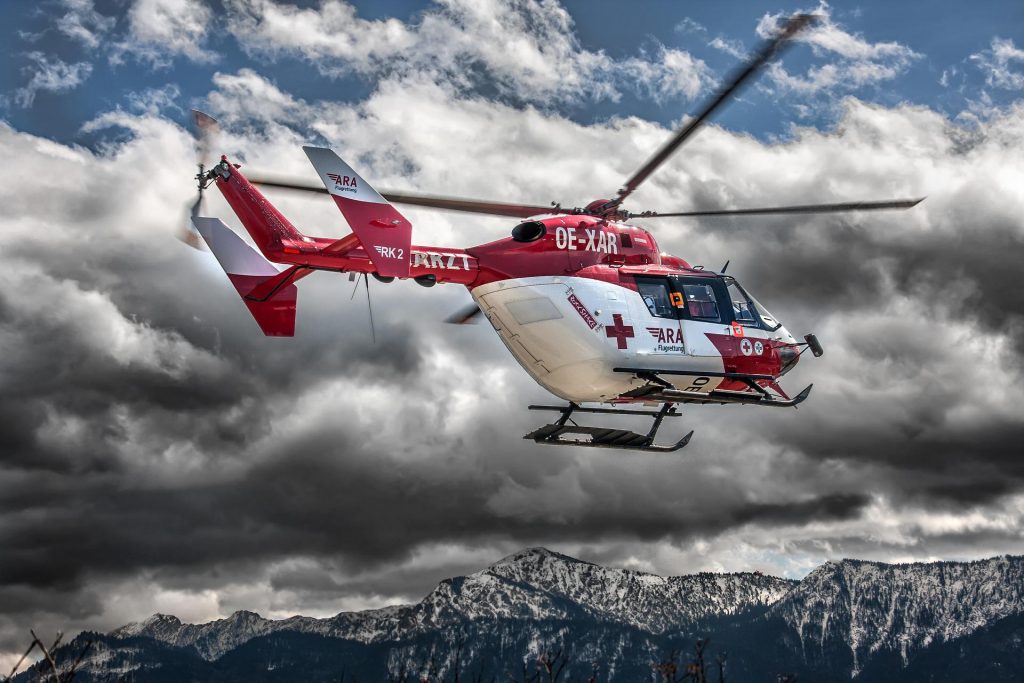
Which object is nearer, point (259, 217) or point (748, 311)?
point (259, 217)

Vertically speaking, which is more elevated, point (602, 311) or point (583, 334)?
point (602, 311)

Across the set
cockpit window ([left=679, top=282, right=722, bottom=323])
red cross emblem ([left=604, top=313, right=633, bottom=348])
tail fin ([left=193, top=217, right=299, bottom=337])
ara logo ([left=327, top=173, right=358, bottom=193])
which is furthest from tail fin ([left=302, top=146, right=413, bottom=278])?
cockpit window ([left=679, top=282, right=722, bottom=323])

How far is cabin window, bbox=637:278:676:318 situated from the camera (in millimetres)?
35375

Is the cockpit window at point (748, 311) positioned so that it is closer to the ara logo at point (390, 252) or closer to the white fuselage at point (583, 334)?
Result: the white fuselage at point (583, 334)

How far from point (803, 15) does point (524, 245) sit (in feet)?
39.2

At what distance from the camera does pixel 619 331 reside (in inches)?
1352

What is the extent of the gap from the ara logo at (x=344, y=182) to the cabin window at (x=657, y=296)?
391 inches

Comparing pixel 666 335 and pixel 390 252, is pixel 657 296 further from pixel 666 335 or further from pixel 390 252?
pixel 390 252

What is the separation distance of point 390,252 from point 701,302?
10668 millimetres

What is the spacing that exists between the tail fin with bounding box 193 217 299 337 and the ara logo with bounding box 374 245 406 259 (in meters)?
3.01

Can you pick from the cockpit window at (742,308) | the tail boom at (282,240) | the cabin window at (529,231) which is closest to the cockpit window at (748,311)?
the cockpit window at (742,308)

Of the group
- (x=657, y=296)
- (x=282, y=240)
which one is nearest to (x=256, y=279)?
(x=282, y=240)

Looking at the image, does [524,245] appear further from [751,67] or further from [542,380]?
[751,67]

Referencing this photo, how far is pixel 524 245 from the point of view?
115ft
